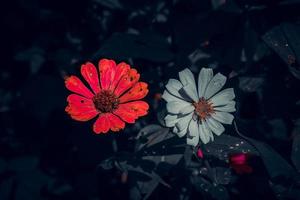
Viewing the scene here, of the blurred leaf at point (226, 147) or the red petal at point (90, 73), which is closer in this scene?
the blurred leaf at point (226, 147)

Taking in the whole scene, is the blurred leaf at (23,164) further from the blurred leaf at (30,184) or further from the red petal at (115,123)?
the red petal at (115,123)

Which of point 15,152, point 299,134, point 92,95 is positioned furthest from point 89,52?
point 299,134

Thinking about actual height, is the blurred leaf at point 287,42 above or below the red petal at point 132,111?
above

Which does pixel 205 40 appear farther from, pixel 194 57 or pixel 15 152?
pixel 15 152

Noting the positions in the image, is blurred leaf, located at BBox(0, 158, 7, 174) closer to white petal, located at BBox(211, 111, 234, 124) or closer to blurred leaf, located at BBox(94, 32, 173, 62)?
blurred leaf, located at BBox(94, 32, 173, 62)

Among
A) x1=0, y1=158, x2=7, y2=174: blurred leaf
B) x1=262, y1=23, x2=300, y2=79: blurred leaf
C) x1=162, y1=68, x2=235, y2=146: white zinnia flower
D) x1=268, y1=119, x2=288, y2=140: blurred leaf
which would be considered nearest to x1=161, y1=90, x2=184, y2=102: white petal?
x1=162, y1=68, x2=235, y2=146: white zinnia flower

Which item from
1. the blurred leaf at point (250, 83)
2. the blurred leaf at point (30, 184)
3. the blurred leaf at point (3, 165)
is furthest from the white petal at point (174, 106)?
the blurred leaf at point (3, 165)

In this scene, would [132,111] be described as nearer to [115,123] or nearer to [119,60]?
[115,123]

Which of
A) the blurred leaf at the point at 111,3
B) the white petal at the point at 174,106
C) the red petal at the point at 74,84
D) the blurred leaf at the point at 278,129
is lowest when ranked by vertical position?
the blurred leaf at the point at 278,129
